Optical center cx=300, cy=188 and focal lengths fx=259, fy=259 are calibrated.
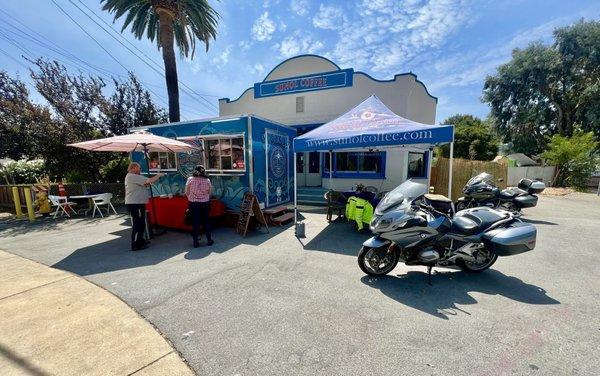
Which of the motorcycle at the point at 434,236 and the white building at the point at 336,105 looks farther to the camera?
the white building at the point at 336,105

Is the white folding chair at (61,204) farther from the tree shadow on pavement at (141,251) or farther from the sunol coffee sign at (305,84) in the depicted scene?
the sunol coffee sign at (305,84)

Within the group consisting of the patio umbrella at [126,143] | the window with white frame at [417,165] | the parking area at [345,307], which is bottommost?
the parking area at [345,307]

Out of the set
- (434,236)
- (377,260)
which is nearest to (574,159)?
(434,236)

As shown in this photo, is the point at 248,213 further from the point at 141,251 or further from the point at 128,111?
the point at 128,111

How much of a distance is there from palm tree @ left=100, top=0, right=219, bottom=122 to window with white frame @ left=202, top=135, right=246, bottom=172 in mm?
4872

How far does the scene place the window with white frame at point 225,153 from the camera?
26.5 ft

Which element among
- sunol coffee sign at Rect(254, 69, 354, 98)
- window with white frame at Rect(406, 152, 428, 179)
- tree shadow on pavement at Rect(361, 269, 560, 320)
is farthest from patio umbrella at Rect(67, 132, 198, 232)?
window with white frame at Rect(406, 152, 428, 179)

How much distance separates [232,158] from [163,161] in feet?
10.5

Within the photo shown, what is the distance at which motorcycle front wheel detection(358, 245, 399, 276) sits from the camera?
4.02 m

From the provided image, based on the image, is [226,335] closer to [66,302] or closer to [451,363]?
[451,363]

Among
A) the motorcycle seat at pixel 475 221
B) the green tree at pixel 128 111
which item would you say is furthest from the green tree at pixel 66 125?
the motorcycle seat at pixel 475 221

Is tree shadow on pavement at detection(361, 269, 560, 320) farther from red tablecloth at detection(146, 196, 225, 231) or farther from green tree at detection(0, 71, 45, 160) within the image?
green tree at detection(0, 71, 45, 160)

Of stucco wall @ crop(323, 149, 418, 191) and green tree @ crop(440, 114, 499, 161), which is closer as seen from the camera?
stucco wall @ crop(323, 149, 418, 191)

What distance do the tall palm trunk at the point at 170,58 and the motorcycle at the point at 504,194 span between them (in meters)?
12.3
